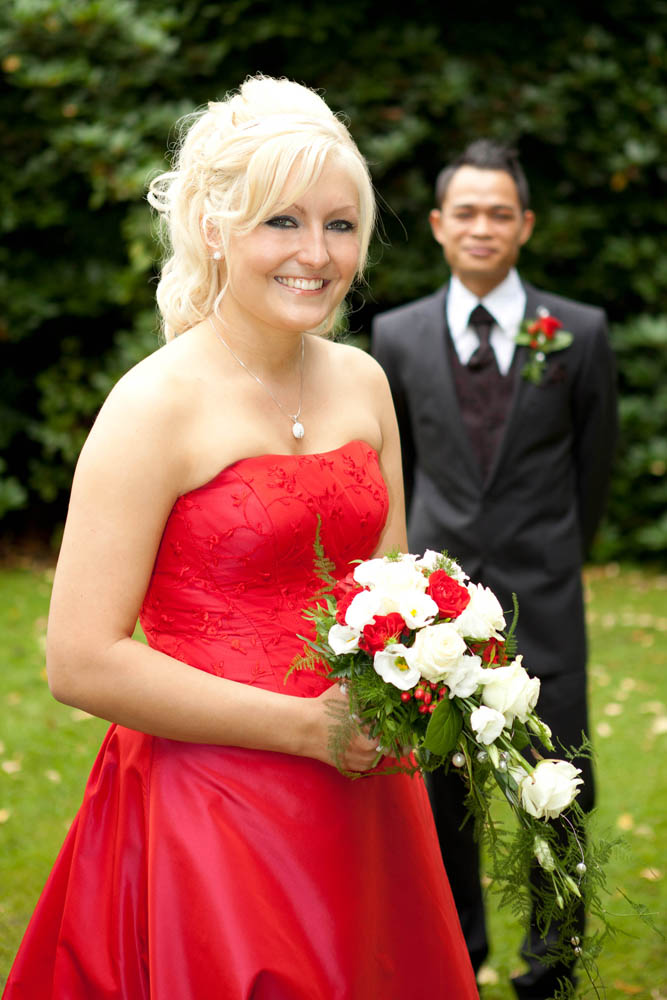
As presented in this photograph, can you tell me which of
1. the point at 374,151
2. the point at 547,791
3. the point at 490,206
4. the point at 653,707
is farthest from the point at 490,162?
the point at 374,151

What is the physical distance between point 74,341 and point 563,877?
801 centimetres

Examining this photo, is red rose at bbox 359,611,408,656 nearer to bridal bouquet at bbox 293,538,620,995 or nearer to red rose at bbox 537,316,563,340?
bridal bouquet at bbox 293,538,620,995

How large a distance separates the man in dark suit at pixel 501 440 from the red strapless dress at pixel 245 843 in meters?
1.57

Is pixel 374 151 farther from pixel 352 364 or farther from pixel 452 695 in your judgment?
pixel 452 695

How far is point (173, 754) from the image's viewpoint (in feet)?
8.12

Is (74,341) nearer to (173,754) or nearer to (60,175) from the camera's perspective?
(60,175)

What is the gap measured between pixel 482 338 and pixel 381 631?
2.26 m

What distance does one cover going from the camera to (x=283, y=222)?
8.13ft

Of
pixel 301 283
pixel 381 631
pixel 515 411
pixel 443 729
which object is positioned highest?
pixel 301 283

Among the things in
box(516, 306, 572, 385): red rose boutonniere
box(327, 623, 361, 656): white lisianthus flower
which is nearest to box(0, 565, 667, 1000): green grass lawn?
box(327, 623, 361, 656): white lisianthus flower

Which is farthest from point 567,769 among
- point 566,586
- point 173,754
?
point 566,586

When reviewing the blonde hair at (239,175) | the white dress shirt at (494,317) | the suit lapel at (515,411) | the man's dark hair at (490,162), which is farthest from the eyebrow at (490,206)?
the blonde hair at (239,175)

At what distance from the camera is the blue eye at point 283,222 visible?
2467 millimetres

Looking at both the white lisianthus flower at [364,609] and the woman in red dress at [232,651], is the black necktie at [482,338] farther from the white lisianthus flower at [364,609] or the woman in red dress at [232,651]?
the white lisianthus flower at [364,609]
